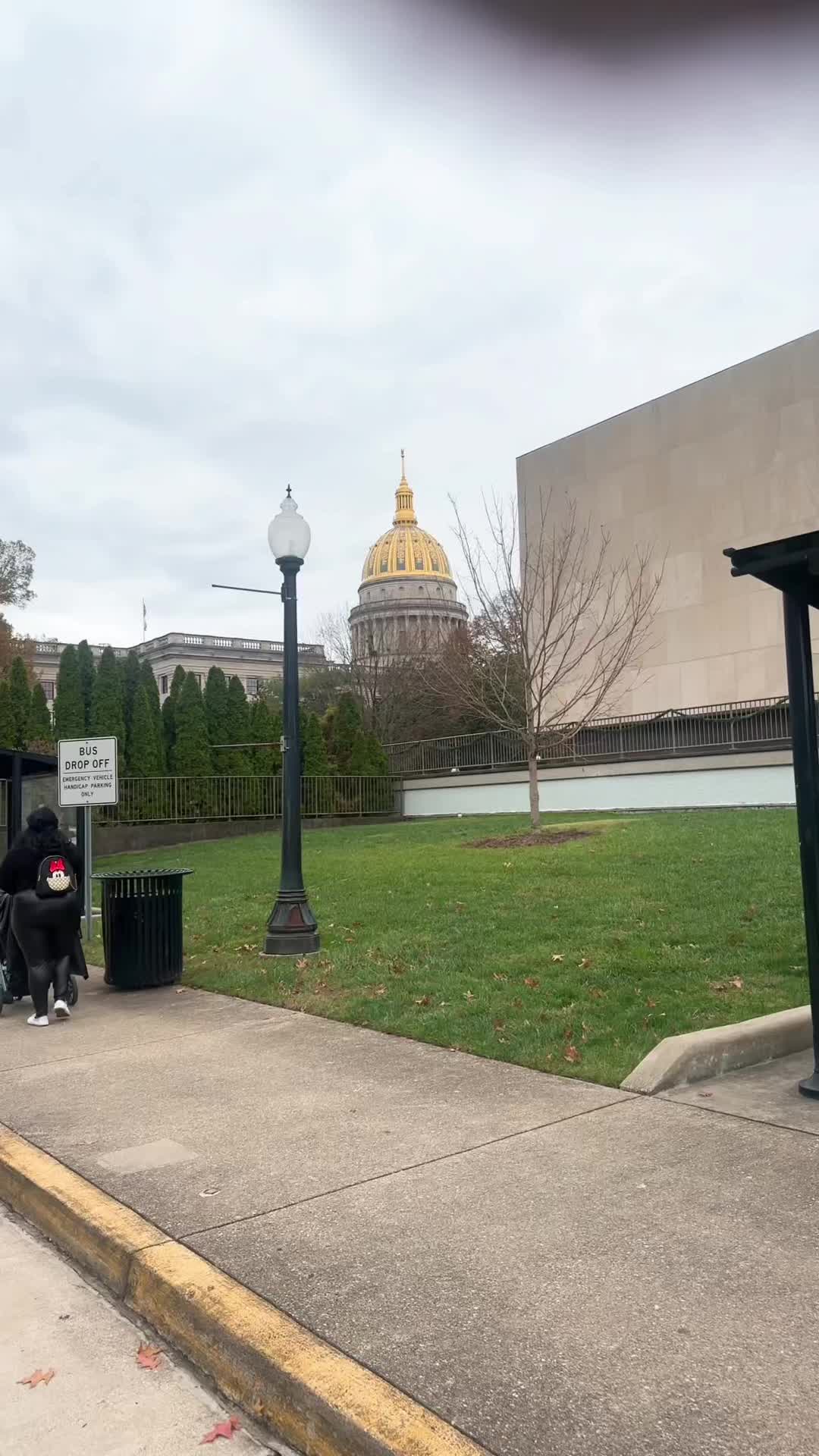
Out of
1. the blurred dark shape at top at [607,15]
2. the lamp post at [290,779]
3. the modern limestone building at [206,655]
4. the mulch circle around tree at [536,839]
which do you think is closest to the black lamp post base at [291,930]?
the lamp post at [290,779]

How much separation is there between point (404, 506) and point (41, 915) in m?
123

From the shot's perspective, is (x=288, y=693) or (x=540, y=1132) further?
(x=288, y=693)

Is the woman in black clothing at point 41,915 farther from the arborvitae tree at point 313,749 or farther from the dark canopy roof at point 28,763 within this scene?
the arborvitae tree at point 313,749

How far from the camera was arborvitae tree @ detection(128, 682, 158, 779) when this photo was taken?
3462 centimetres

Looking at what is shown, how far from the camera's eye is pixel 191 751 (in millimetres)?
35312

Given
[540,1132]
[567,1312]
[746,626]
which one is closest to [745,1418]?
[567,1312]

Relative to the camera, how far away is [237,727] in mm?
36938

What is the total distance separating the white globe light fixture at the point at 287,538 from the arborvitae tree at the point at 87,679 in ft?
88.6

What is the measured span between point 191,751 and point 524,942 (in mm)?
26520

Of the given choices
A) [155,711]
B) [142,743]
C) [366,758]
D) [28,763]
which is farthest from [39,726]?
[28,763]

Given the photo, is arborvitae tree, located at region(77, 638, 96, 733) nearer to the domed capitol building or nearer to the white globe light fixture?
the white globe light fixture

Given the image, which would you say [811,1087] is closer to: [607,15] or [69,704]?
[607,15]

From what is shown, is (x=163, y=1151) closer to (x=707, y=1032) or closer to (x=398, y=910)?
(x=707, y=1032)

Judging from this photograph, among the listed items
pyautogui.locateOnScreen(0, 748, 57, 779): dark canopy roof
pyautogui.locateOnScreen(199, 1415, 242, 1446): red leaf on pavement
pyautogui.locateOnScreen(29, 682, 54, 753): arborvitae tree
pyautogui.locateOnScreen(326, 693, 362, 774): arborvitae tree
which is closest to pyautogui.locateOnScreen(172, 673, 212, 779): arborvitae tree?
pyautogui.locateOnScreen(29, 682, 54, 753): arborvitae tree
